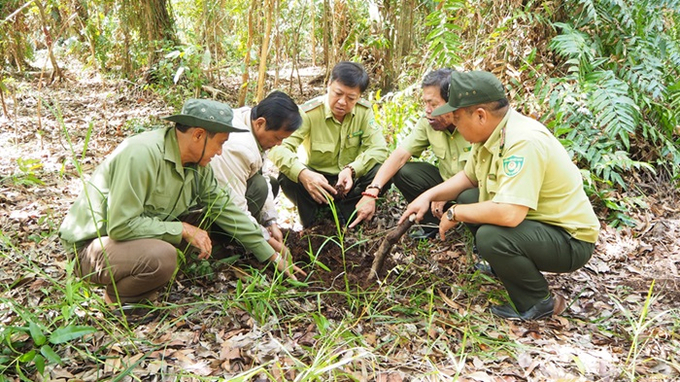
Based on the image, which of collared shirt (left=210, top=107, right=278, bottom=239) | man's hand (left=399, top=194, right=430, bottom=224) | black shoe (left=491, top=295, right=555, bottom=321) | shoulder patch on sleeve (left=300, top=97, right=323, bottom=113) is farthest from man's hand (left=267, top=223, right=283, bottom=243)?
black shoe (left=491, top=295, right=555, bottom=321)

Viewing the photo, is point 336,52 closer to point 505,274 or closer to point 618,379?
point 505,274

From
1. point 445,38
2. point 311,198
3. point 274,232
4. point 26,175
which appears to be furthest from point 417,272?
point 26,175

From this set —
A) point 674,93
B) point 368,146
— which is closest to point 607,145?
point 674,93

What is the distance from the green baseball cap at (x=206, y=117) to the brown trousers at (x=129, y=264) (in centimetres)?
61

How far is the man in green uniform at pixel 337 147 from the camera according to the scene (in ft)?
12.0

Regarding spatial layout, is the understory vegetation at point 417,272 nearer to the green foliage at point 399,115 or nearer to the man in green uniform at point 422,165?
the green foliage at point 399,115

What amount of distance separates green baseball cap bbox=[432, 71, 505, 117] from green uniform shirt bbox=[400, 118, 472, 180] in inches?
39.1

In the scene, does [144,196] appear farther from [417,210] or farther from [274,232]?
[417,210]

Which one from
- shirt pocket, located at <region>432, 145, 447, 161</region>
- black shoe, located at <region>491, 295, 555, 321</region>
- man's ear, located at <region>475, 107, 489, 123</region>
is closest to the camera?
man's ear, located at <region>475, 107, 489, 123</region>

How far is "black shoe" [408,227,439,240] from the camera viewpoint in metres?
3.72

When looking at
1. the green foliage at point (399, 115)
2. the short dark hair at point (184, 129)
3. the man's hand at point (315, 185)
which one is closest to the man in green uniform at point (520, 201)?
the man's hand at point (315, 185)

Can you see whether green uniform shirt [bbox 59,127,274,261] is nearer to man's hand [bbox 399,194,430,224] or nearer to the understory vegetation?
the understory vegetation

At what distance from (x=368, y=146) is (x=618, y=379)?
241 cm

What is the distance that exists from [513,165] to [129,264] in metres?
1.94
